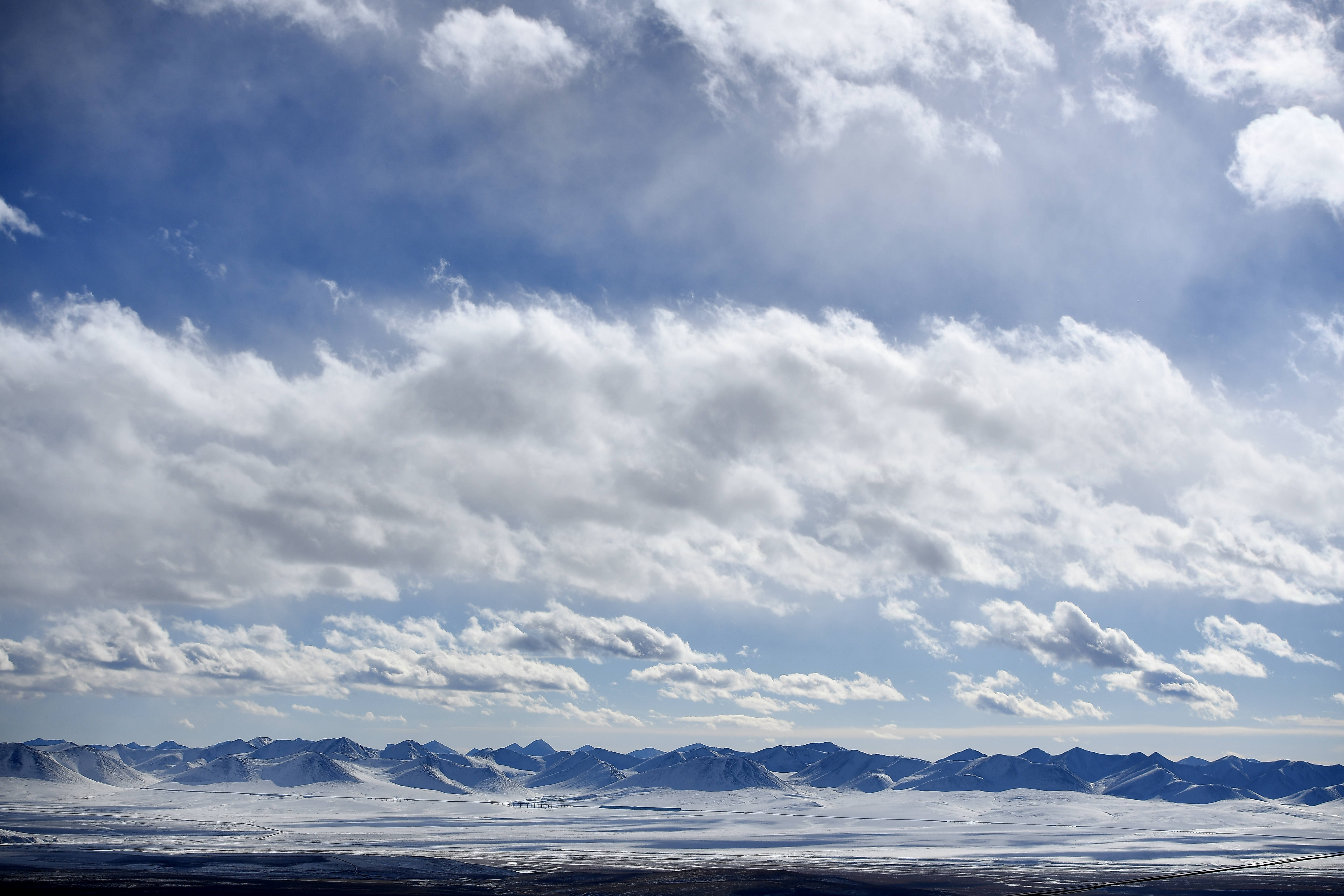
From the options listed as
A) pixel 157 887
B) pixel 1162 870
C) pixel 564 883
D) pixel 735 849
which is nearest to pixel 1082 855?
pixel 1162 870

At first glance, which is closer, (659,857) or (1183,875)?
(1183,875)

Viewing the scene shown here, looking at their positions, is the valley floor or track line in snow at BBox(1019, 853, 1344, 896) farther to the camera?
the valley floor

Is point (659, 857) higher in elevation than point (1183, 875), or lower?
lower

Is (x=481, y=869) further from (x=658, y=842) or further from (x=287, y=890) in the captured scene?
(x=658, y=842)

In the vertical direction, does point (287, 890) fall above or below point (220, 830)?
above

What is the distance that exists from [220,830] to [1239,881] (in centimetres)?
18336

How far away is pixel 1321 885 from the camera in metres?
114

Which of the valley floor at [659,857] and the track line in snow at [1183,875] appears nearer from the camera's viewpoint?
the track line in snow at [1183,875]

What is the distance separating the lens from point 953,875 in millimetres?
124438

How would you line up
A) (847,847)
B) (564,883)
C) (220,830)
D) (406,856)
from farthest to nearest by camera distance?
(220,830) < (847,847) < (406,856) < (564,883)

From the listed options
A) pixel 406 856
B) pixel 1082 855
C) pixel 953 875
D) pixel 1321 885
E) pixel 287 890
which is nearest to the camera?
pixel 287 890

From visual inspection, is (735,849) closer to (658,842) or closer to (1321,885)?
(658,842)

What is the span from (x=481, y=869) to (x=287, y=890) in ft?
97.2

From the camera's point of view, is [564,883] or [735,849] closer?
[564,883]
